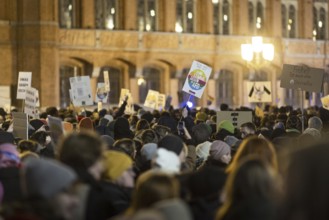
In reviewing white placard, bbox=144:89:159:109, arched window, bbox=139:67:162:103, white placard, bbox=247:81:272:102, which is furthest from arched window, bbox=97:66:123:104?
white placard, bbox=247:81:272:102

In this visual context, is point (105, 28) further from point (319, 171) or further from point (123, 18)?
point (319, 171)

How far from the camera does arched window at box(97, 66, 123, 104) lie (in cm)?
4641

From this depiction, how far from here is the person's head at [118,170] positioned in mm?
7754

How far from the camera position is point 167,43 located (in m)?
47.5

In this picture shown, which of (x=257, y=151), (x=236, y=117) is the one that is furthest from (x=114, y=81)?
(x=257, y=151)

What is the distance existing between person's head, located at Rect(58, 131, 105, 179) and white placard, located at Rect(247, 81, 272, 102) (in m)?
23.3

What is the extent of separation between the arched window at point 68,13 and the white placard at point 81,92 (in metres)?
21.3

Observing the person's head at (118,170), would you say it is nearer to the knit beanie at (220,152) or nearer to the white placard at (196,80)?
the knit beanie at (220,152)

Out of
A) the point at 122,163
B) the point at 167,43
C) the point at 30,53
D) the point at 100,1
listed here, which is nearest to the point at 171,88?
the point at 167,43

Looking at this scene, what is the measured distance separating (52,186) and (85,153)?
0.89 meters

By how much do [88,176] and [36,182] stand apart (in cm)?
83

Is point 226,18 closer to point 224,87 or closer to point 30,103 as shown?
point 224,87

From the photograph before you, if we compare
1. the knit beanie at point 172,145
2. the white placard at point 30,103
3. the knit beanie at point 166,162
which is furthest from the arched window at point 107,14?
the knit beanie at point 166,162

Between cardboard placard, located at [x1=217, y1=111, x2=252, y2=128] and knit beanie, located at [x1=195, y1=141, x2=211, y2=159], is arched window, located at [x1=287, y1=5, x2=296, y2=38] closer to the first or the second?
cardboard placard, located at [x1=217, y1=111, x2=252, y2=128]
